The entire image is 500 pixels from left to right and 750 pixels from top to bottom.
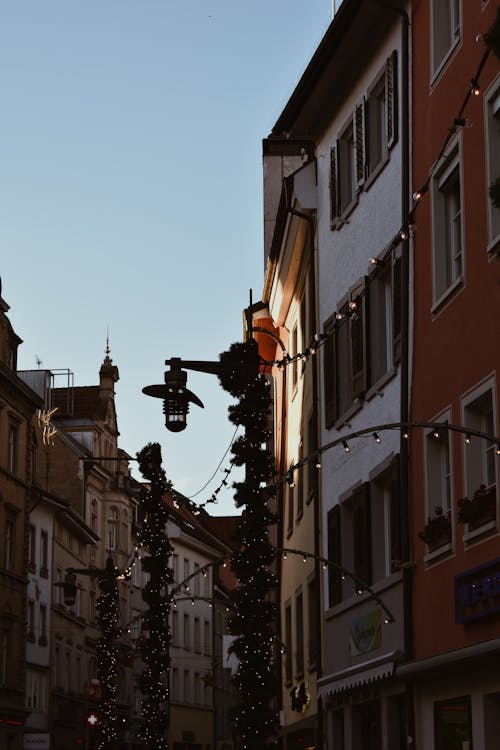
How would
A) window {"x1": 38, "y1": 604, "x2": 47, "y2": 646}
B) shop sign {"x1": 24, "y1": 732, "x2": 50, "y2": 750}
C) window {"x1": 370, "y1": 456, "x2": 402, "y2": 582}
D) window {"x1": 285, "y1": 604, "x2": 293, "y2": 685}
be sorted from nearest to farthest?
window {"x1": 370, "y1": 456, "x2": 402, "y2": 582}, window {"x1": 285, "y1": 604, "x2": 293, "y2": 685}, shop sign {"x1": 24, "y1": 732, "x2": 50, "y2": 750}, window {"x1": 38, "y1": 604, "x2": 47, "y2": 646}

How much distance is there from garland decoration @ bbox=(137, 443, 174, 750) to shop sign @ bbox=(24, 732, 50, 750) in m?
9.87

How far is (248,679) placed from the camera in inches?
906

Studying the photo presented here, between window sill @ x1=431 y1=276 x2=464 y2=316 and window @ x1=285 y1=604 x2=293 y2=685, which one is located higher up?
window sill @ x1=431 y1=276 x2=464 y2=316

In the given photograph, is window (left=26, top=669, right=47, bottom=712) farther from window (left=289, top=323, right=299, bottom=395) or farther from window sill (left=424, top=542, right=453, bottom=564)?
window sill (left=424, top=542, right=453, bottom=564)

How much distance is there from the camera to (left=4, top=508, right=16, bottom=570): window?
5419cm

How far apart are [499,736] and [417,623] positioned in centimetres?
340

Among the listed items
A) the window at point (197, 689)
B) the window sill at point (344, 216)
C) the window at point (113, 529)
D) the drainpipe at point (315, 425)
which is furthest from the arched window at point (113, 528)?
the window sill at point (344, 216)

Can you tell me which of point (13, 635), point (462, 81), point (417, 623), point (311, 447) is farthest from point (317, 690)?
point (13, 635)

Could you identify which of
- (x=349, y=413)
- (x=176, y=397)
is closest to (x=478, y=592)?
(x=176, y=397)

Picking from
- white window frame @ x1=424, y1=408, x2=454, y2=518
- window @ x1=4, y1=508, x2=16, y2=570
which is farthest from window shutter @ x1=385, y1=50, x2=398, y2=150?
window @ x1=4, y1=508, x2=16, y2=570

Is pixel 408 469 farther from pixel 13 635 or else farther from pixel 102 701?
pixel 13 635

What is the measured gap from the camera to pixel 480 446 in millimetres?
18078


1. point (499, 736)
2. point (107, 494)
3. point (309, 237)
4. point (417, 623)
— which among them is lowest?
point (499, 736)

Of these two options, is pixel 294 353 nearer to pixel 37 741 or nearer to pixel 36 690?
pixel 37 741
